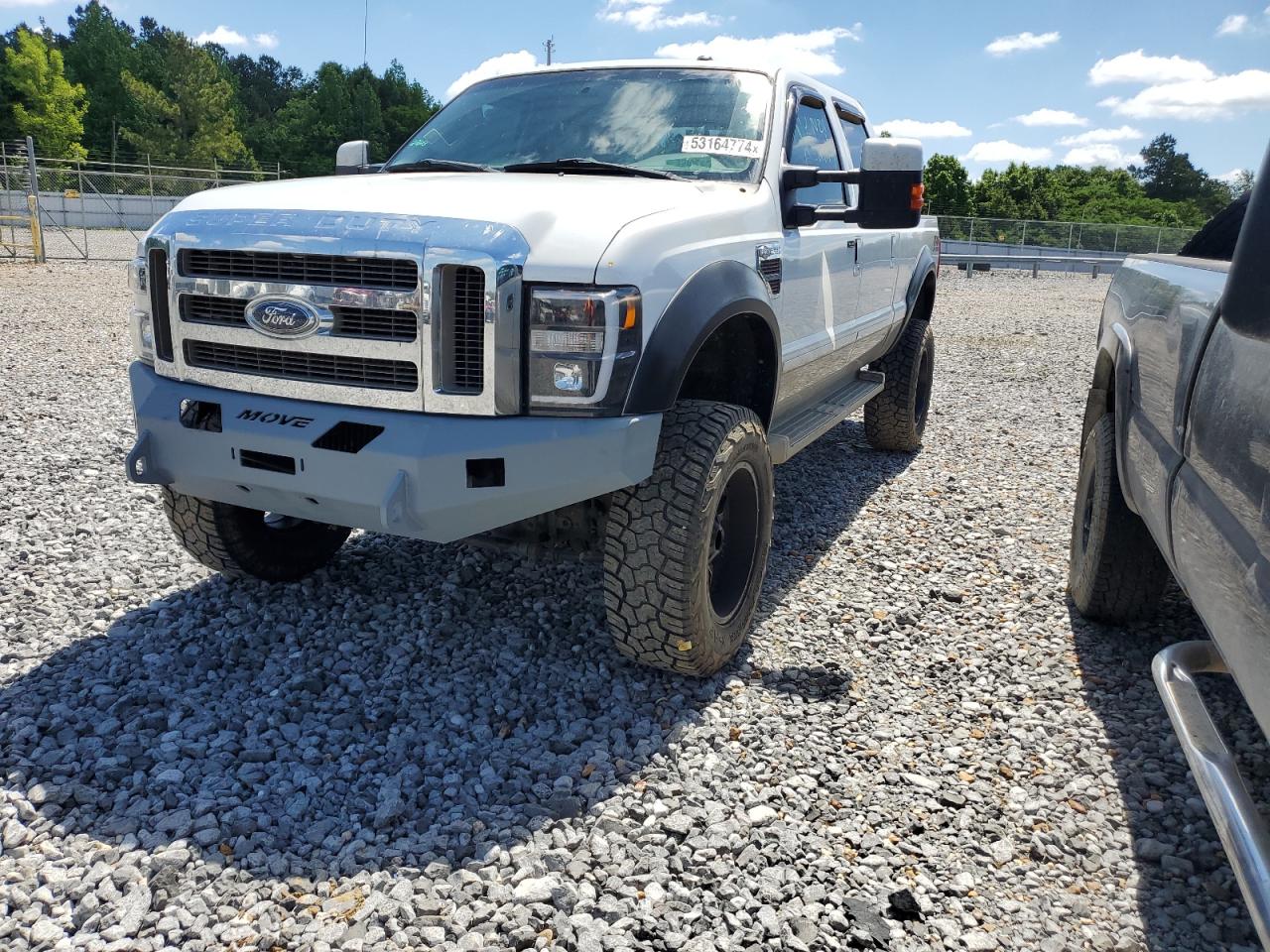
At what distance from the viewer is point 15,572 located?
423 cm

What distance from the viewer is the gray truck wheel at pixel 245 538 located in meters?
3.80

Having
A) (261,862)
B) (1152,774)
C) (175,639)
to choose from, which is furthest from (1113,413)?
(175,639)

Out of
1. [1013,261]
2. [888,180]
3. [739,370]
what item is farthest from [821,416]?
[1013,261]

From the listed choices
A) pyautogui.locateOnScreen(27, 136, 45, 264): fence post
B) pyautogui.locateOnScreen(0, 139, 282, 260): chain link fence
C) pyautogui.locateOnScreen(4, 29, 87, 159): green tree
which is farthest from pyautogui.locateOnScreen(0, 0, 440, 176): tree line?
pyautogui.locateOnScreen(27, 136, 45, 264): fence post

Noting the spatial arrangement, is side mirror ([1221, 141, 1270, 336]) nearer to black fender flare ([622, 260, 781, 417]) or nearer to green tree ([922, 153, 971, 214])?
black fender flare ([622, 260, 781, 417])

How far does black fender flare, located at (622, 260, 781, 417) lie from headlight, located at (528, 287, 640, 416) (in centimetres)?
6

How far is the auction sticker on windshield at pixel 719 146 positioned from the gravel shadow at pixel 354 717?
1.85m

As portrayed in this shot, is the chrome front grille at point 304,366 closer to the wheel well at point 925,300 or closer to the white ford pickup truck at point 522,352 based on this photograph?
the white ford pickup truck at point 522,352

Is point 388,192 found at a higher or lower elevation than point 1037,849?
higher

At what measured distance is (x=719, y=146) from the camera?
3.96 metres

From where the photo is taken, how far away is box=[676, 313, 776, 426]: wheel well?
3.76 metres

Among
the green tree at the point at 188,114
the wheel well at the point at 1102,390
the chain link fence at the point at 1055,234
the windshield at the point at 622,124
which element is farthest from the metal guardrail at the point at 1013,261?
the green tree at the point at 188,114

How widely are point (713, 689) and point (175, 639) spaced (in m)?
1.99

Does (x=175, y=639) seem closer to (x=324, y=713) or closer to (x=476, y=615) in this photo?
(x=324, y=713)
